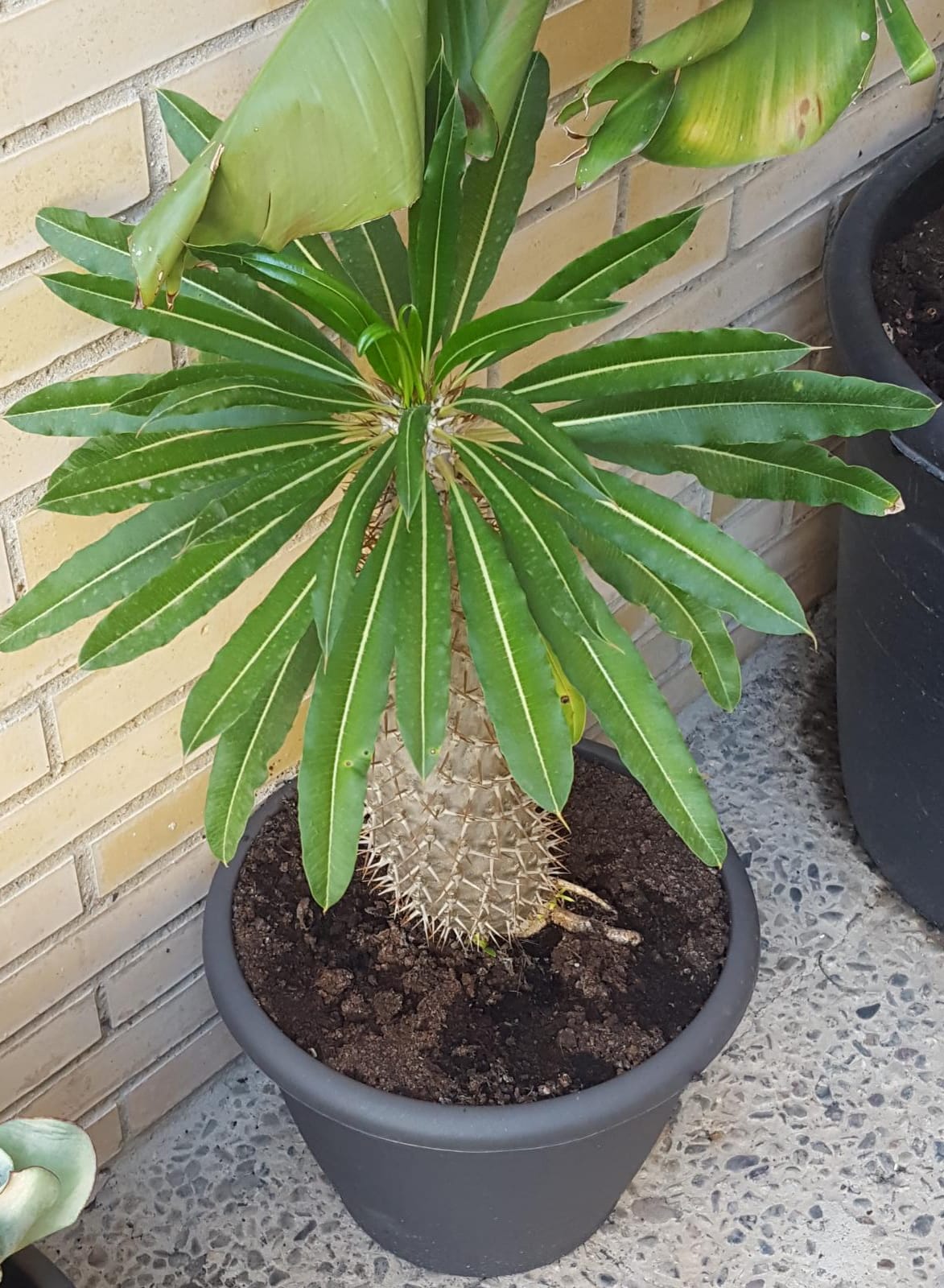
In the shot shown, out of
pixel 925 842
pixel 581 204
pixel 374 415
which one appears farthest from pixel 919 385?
pixel 374 415

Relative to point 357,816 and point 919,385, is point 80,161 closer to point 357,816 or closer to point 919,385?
point 357,816

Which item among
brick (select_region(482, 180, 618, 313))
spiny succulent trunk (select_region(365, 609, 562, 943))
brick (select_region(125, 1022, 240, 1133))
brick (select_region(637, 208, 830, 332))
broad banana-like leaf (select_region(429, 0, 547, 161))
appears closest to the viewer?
broad banana-like leaf (select_region(429, 0, 547, 161))

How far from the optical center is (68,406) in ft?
3.16

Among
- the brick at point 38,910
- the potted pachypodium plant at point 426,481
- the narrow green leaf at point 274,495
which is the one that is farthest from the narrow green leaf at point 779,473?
the brick at point 38,910

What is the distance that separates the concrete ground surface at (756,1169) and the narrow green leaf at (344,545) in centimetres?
80

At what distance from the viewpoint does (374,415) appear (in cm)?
102

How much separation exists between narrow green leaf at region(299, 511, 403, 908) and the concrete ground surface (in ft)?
2.15

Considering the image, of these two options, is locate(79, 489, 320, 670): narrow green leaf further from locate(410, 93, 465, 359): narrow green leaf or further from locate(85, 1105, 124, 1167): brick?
locate(85, 1105, 124, 1167): brick

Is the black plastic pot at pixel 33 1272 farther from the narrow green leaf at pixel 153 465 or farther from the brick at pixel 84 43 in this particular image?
the brick at pixel 84 43

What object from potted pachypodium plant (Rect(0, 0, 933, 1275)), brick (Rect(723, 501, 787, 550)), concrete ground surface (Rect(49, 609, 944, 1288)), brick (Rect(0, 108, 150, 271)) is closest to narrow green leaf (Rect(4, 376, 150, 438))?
potted pachypodium plant (Rect(0, 0, 933, 1275))

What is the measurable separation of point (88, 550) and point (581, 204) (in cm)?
69

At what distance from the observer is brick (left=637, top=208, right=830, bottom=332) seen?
160 centimetres

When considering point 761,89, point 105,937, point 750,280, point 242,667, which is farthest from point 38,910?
point 750,280

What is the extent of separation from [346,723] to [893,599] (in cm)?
82
